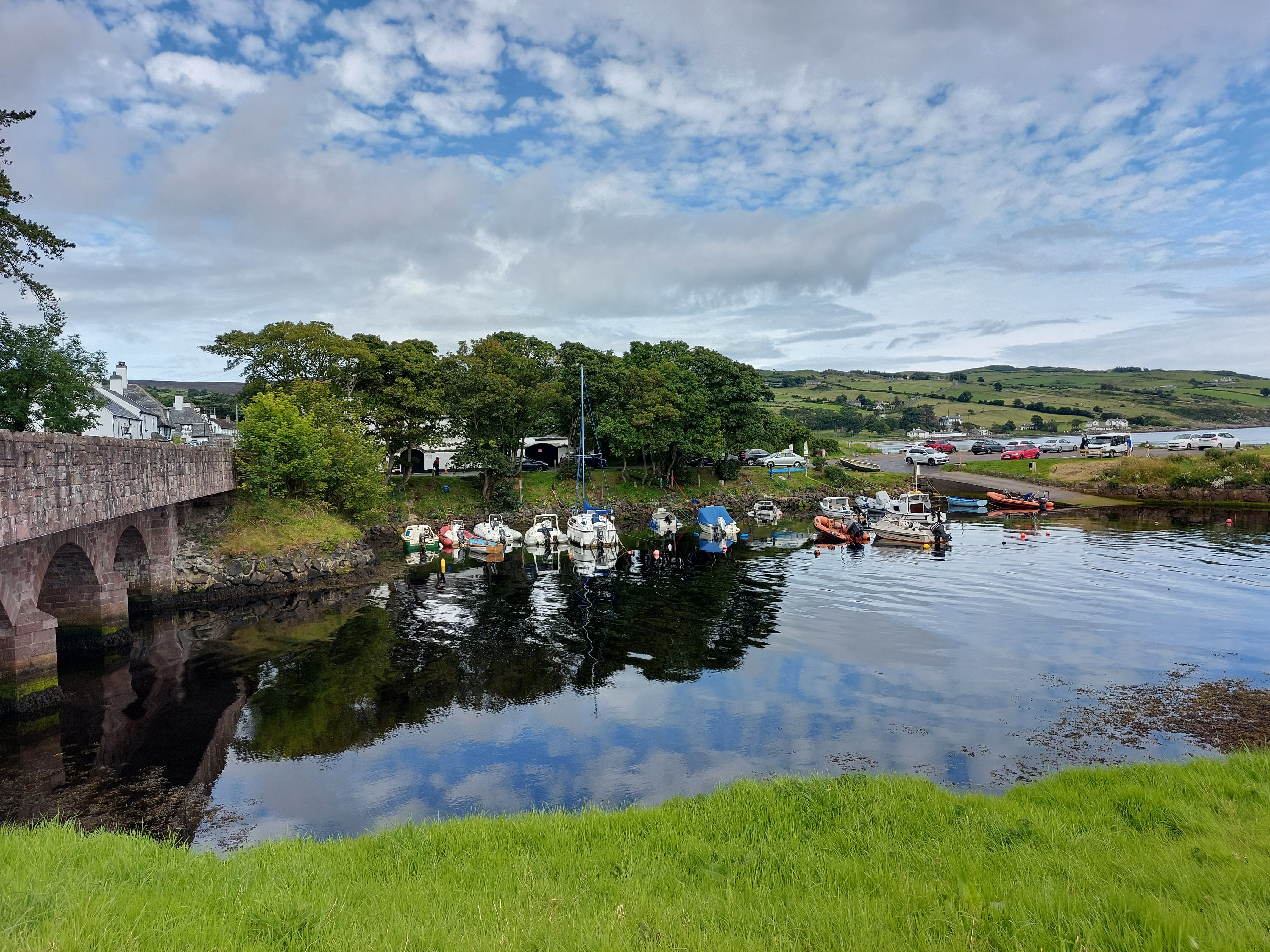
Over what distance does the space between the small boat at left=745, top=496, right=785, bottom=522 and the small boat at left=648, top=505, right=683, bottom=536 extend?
31.3ft

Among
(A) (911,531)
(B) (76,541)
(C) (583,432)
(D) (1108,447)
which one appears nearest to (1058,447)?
(D) (1108,447)

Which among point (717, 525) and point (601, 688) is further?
point (717, 525)

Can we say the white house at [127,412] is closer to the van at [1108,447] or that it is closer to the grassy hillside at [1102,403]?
the van at [1108,447]

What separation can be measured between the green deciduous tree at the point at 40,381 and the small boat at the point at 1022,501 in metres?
75.2

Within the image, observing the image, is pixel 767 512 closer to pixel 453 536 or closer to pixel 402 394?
pixel 453 536

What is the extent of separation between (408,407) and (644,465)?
2760 cm

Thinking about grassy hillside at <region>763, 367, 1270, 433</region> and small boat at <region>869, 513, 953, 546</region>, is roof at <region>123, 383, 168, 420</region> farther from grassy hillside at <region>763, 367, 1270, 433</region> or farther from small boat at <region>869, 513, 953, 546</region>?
grassy hillside at <region>763, 367, 1270, 433</region>

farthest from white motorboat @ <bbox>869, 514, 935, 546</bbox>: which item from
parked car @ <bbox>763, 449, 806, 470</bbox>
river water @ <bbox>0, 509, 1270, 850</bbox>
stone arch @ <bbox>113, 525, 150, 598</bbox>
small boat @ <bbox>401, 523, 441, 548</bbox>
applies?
stone arch @ <bbox>113, 525, 150, 598</bbox>

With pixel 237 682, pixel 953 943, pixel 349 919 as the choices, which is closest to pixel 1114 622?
pixel 953 943

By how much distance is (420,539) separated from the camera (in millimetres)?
53938

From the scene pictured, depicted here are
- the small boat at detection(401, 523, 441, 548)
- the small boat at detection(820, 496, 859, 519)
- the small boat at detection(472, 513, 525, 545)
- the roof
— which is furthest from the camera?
the roof

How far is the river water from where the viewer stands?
15.5 m

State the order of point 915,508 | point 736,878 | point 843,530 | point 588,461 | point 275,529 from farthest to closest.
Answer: point 588,461 < point 915,508 < point 843,530 < point 275,529 < point 736,878

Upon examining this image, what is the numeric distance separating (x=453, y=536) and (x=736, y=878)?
49362 millimetres
